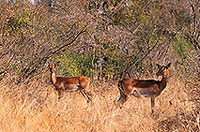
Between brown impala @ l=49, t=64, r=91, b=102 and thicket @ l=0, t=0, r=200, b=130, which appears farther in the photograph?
brown impala @ l=49, t=64, r=91, b=102

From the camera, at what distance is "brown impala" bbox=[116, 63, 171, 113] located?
775 centimetres

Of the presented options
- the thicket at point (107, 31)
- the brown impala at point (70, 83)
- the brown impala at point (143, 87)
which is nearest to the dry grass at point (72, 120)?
the brown impala at point (143, 87)

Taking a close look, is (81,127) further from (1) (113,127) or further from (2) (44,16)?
(2) (44,16)

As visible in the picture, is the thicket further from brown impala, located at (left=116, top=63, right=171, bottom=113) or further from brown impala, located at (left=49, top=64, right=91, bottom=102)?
brown impala, located at (left=116, top=63, right=171, bottom=113)

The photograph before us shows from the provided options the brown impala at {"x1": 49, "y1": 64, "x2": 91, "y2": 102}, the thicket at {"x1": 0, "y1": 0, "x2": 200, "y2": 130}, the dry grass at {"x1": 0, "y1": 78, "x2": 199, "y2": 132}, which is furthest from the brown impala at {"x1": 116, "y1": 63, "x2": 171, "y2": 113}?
the dry grass at {"x1": 0, "y1": 78, "x2": 199, "y2": 132}

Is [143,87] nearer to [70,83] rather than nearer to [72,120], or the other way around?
[70,83]

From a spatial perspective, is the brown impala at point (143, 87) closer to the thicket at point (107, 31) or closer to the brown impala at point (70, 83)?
the thicket at point (107, 31)

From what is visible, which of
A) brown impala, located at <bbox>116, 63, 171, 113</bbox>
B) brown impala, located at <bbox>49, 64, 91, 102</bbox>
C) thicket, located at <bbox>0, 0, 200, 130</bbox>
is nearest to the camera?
brown impala, located at <bbox>116, 63, 171, 113</bbox>

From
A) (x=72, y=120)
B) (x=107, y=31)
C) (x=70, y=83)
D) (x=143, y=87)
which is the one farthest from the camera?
(x=107, y=31)

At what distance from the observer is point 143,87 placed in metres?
7.94

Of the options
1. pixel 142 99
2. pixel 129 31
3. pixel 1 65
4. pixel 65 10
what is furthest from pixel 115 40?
pixel 1 65

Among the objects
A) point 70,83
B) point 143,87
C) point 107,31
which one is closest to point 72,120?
point 143,87

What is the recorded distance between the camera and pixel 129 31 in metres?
11.1

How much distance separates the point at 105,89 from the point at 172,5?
3.53m
